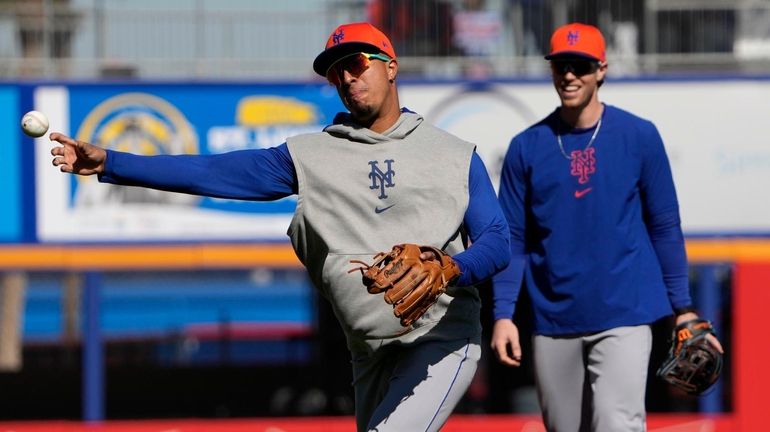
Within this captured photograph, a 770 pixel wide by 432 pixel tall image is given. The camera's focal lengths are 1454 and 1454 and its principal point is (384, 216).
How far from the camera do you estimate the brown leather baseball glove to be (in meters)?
3.97

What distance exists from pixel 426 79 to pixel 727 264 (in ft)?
10.1

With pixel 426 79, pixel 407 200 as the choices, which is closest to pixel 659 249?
pixel 407 200

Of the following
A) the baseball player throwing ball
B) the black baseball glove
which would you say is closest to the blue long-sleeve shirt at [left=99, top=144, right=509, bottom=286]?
the baseball player throwing ball

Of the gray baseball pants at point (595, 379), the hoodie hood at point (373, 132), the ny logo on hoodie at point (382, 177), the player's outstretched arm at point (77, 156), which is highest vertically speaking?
the hoodie hood at point (373, 132)

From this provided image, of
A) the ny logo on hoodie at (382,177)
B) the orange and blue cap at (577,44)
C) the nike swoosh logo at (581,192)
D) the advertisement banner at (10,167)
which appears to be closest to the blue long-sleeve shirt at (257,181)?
the ny logo on hoodie at (382,177)

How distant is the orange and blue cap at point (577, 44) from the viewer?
Result: 17.4 ft

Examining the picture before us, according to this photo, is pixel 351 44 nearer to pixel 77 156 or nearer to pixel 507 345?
pixel 77 156

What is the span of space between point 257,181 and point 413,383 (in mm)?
776

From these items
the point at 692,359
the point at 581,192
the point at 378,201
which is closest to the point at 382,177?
the point at 378,201

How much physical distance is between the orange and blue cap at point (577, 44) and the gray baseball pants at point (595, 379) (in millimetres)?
1010

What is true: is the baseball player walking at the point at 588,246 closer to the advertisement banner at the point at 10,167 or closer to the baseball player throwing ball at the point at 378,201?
the baseball player throwing ball at the point at 378,201

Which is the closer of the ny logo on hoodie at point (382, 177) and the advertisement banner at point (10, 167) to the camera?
the ny logo on hoodie at point (382, 177)

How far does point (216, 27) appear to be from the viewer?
13109 millimetres

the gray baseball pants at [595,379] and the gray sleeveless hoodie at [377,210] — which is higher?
the gray sleeveless hoodie at [377,210]
